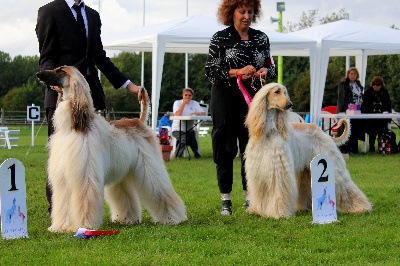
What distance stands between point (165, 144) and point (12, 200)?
6835mm

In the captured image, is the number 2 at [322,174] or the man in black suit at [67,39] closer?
the man in black suit at [67,39]

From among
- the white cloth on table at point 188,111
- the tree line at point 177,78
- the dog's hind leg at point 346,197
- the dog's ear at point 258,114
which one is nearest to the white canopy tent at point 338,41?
the white cloth on table at point 188,111

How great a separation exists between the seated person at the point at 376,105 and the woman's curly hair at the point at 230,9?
7.74 metres

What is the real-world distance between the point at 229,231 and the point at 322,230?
586mm

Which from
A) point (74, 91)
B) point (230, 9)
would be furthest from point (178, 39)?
point (74, 91)

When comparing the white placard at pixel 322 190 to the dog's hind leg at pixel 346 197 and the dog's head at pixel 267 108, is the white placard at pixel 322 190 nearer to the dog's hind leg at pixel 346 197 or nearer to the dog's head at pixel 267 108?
the dog's head at pixel 267 108

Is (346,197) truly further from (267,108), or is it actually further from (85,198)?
(85,198)

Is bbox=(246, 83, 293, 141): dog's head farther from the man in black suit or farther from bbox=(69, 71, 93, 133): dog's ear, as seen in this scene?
bbox=(69, 71, 93, 133): dog's ear

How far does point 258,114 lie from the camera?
190 inches

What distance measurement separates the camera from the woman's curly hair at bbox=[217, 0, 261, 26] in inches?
197

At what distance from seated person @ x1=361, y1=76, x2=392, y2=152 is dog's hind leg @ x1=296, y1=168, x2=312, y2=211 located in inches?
294

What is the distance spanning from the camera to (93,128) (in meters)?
4.09

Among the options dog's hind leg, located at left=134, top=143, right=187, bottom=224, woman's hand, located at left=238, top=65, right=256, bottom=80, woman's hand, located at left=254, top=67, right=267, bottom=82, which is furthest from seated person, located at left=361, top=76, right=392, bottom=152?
dog's hind leg, located at left=134, top=143, right=187, bottom=224

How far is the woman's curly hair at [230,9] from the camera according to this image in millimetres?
5012
